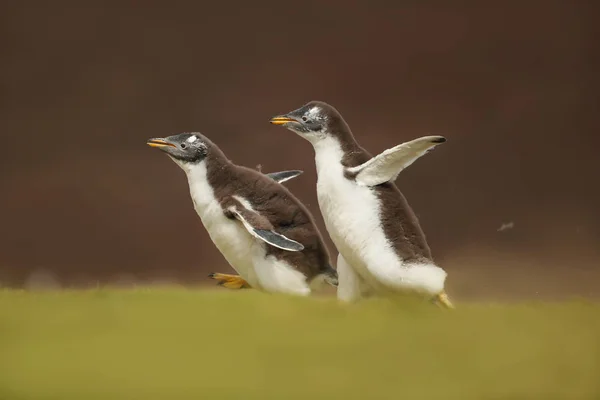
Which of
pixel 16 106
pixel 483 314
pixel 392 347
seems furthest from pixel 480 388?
pixel 16 106

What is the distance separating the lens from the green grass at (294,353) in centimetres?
41

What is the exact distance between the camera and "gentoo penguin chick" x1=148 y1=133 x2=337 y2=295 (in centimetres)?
100

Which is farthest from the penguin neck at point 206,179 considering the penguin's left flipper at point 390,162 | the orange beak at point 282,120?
the penguin's left flipper at point 390,162

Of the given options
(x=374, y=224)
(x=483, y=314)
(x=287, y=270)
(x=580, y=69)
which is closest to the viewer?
(x=483, y=314)

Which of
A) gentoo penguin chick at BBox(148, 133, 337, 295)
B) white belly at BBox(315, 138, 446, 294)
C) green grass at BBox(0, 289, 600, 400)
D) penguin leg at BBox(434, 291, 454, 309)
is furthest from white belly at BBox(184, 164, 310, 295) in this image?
green grass at BBox(0, 289, 600, 400)

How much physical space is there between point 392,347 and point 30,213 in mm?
1333

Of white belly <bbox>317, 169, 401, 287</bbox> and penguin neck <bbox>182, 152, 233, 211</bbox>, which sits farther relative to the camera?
penguin neck <bbox>182, 152, 233, 211</bbox>

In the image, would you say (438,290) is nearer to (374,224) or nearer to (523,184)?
(374,224)

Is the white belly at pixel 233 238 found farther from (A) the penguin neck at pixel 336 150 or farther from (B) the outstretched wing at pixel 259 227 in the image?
(A) the penguin neck at pixel 336 150

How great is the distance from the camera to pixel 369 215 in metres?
0.88

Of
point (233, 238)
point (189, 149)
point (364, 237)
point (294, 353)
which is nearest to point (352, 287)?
point (364, 237)

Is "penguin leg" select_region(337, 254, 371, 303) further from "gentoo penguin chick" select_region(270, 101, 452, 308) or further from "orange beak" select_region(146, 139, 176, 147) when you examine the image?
"orange beak" select_region(146, 139, 176, 147)

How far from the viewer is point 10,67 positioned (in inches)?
64.7

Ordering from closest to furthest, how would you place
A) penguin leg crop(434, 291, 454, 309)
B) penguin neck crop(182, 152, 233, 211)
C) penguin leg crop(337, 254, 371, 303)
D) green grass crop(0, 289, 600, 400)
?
1. green grass crop(0, 289, 600, 400)
2. penguin leg crop(434, 291, 454, 309)
3. penguin leg crop(337, 254, 371, 303)
4. penguin neck crop(182, 152, 233, 211)
